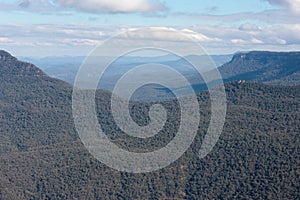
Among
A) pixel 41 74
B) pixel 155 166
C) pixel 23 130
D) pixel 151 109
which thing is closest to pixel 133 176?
pixel 155 166

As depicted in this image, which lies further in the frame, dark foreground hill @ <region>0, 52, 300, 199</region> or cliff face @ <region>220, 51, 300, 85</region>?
cliff face @ <region>220, 51, 300, 85</region>

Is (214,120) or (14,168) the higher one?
(214,120)

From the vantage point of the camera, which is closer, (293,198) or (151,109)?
(293,198)

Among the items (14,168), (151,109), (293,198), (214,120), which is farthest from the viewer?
(151,109)

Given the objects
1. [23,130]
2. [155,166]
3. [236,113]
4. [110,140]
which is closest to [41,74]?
[23,130]

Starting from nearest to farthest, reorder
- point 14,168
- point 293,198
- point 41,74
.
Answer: point 293,198 → point 14,168 → point 41,74

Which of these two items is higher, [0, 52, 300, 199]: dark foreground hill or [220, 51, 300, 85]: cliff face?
[0, 52, 300, 199]: dark foreground hill

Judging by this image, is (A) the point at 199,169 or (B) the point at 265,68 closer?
(A) the point at 199,169

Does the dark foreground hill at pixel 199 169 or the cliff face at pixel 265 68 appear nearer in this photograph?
the dark foreground hill at pixel 199 169

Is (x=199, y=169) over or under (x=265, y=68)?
over

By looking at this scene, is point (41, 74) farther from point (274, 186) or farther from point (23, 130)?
point (274, 186)

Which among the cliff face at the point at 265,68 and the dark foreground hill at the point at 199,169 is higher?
the dark foreground hill at the point at 199,169
